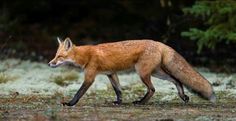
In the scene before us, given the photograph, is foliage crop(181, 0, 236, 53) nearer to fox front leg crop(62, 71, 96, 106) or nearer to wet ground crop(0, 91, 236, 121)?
wet ground crop(0, 91, 236, 121)

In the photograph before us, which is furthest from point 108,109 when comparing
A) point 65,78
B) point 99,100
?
point 65,78

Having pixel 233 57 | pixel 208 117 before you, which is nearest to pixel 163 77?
pixel 208 117

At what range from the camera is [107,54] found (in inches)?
456

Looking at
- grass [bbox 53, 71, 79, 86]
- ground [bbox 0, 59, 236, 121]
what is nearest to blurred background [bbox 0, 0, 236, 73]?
ground [bbox 0, 59, 236, 121]

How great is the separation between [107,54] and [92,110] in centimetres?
135

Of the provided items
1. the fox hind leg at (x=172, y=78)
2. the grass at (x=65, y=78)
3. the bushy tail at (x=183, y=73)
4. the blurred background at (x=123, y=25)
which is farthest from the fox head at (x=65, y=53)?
the blurred background at (x=123, y=25)

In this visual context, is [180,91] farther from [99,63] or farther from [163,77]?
[99,63]

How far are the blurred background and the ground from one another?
133cm

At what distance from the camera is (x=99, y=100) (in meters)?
12.4

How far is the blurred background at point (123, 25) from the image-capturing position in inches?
680

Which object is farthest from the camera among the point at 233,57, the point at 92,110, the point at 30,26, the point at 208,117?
the point at 30,26

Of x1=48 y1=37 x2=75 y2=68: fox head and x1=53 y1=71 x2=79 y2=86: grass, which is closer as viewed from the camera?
x1=48 y1=37 x2=75 y2=68: fox head

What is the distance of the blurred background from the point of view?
17266 mm

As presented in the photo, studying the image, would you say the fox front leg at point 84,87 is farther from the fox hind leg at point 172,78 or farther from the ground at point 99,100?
the fox hind leg at point 172,78
